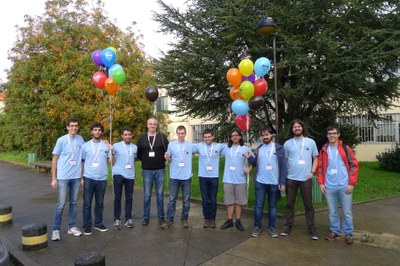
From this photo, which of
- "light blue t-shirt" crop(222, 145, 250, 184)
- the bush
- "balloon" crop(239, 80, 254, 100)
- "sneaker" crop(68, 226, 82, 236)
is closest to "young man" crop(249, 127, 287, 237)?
"light blue t-shirt" crop(222, 145, 250, 184)

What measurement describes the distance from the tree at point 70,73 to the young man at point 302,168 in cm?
1305

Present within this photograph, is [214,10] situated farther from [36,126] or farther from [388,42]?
[36,126]

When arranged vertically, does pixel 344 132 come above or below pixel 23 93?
below

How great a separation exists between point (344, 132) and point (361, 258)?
11.1 meters

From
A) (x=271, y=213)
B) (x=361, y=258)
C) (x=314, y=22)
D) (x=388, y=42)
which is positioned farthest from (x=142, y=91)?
(x=361, y=258)

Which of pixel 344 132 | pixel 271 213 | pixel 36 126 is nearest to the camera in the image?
pixel 271 213

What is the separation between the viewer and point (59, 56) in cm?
1758

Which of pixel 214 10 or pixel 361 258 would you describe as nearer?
pixel 361 258

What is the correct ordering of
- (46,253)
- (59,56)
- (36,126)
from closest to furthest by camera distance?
(46,253) < (59,56) < (36,126)

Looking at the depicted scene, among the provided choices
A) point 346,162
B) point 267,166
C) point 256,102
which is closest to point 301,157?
point 267,166

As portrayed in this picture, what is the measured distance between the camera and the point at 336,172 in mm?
4914

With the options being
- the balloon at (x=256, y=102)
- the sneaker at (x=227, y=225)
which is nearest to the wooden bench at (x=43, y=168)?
the sneaker at (x=227, y=225)

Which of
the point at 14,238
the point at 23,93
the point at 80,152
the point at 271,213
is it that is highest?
the point at 23,93

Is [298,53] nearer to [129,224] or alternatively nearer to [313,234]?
[313,234]
